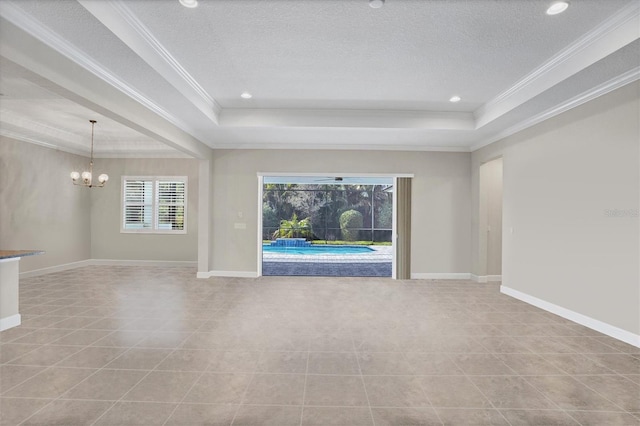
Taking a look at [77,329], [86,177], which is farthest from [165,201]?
[77,329]

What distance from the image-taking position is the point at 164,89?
3619 mm

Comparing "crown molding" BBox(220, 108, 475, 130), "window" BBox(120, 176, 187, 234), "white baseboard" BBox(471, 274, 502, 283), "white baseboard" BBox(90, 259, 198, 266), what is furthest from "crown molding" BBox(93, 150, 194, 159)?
"white baseboard" BBox(471, 274, 502, 283)

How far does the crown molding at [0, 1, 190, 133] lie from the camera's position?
2.18 meters

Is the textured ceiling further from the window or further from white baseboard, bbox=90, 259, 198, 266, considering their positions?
white baseboard, bbox=90, 259, 198, 266

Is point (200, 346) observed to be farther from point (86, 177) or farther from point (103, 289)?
point (86, 177)

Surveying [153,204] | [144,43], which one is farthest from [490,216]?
[153,204]

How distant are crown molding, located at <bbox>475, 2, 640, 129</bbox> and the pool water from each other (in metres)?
8.14

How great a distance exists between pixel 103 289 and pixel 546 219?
6875mm

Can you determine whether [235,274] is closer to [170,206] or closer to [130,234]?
[170,206]

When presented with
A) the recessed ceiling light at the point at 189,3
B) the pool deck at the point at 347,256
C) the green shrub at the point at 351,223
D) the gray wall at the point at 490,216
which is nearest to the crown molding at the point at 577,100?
the gray wall at the point at 490,216

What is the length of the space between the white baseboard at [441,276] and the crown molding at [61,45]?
5432 millimetres

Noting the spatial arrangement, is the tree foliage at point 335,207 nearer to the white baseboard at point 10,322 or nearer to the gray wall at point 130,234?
the gray wall at point 130,234

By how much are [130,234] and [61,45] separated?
19.9 feet

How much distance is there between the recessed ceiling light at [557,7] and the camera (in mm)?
2424
